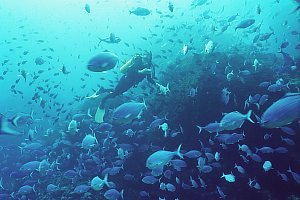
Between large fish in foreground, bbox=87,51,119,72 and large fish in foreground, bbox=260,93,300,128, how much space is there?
440cm

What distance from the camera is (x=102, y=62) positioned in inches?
285

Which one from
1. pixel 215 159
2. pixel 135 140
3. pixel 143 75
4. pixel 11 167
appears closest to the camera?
pixel 215 159

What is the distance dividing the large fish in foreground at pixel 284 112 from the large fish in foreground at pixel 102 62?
4399 mm

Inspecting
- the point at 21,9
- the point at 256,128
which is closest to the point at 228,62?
the point at 256,128

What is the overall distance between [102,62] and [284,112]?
470cm

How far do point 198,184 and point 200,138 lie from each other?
165 centimetres

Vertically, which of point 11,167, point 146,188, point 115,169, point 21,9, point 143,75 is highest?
point 21,9

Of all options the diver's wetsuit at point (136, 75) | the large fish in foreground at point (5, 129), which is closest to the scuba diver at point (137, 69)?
the diver's wetsuit at point (136, 75)

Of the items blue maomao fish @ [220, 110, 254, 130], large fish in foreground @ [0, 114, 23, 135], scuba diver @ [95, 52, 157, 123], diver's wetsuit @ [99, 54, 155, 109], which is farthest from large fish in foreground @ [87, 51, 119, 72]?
blue maomao fish @ [220, 110, 254, 130]

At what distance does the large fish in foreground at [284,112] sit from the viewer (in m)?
4.07

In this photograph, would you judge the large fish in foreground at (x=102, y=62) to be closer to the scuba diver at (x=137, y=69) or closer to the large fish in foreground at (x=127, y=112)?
the large fish in foreground at (x=127, y=112)

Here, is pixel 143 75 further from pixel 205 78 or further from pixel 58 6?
pixel 58 6

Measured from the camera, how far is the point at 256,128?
28.2 ft

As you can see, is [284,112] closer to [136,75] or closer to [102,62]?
[102,62]
